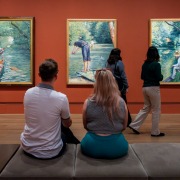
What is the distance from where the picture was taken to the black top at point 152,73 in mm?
6312

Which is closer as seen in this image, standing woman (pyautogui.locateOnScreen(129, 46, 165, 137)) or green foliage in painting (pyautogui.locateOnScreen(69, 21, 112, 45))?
standing woman (pyautogui.locateOnScreen(129, 46, 165, 137))

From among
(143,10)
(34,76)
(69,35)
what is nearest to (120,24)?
(143,10)

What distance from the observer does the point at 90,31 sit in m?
8.62

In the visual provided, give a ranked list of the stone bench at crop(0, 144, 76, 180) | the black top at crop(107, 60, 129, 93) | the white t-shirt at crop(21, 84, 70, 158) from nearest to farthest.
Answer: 1. the stone bench at crop(0, 144, 76, 180)
2. the white t-shirt at crop(21, 84, 70, 158)
3. the black top at crop(107, 60, 129, 93)

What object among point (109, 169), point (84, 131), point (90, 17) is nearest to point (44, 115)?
point (109, 169)

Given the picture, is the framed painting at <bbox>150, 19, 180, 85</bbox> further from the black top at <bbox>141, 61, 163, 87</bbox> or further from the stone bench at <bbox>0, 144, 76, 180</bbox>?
the stone bench at <bbox>0, 144, 76, 180</bbox>

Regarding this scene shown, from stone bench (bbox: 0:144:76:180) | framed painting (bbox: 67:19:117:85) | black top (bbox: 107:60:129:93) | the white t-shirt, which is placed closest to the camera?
stone bench (bbox: 0:144:76:180)

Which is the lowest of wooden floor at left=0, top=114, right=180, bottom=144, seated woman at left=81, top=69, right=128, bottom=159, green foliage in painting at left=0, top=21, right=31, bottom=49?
wooden floor at left=0, top=114, right=180, bottom=144

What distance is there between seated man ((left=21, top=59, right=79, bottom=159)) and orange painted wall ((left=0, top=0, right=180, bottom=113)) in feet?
17.4

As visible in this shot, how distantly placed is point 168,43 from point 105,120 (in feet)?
18.9

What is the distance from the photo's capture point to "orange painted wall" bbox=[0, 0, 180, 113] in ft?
28.3

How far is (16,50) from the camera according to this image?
28.4 ft

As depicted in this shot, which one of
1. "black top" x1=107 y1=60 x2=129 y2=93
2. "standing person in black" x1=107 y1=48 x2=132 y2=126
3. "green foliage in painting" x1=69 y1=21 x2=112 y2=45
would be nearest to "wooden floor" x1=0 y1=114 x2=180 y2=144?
"black top" x1=107 y1=60 x2=129 y2=93

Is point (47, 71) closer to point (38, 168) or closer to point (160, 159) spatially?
point (38, 168)
